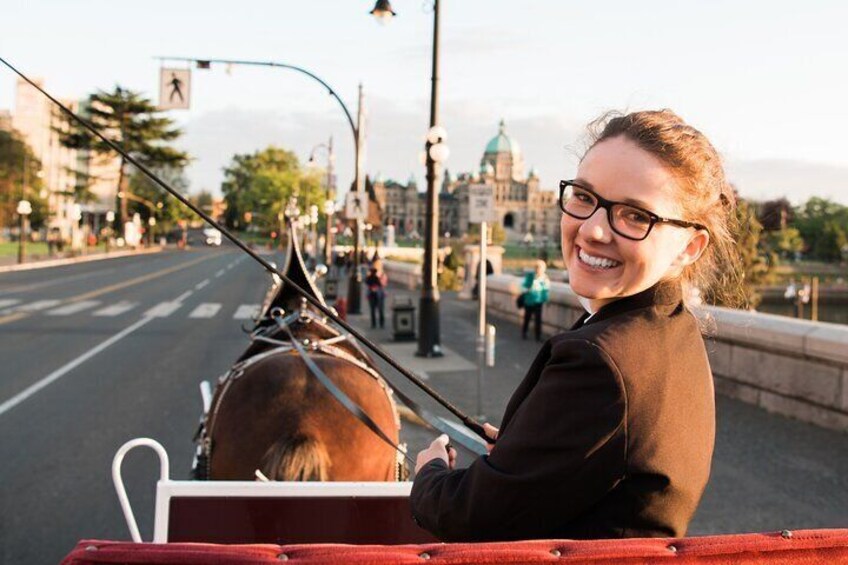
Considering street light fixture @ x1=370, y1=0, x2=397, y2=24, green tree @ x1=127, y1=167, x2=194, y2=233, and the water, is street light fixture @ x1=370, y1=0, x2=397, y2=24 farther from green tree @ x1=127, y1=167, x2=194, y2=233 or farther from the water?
green tree @ x1=127, y1=167, x2=194, y2=233

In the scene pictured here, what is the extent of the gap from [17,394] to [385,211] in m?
175

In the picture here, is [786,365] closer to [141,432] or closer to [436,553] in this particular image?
[141,432]

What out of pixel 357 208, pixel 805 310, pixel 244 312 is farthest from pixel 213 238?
pixel 805 310

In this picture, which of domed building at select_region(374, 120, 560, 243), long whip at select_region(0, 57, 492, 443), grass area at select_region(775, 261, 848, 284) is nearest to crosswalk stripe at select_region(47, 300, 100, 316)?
long whip at select_region(0, 57, 492, 443)

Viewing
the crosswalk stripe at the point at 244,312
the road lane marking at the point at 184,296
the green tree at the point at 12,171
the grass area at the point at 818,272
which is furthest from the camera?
the green tree at the point at 12,171

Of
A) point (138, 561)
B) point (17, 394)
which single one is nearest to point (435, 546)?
point (138, 561)

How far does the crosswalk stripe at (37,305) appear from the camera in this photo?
21752 mm

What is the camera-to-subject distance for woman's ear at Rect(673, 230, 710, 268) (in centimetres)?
185

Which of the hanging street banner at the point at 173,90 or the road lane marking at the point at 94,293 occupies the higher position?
the hanging street banner at the point at 173,90

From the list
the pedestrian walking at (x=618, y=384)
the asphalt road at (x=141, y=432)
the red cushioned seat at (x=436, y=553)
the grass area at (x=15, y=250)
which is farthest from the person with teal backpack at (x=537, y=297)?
the grass area at (x=15, y=250)

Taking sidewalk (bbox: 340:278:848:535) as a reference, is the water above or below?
below

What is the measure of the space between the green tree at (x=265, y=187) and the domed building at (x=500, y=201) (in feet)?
91.1

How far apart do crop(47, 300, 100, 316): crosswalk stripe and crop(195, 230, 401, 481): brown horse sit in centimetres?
1882

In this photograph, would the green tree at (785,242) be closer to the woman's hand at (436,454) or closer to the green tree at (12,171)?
the woman's hand at (436,454)
